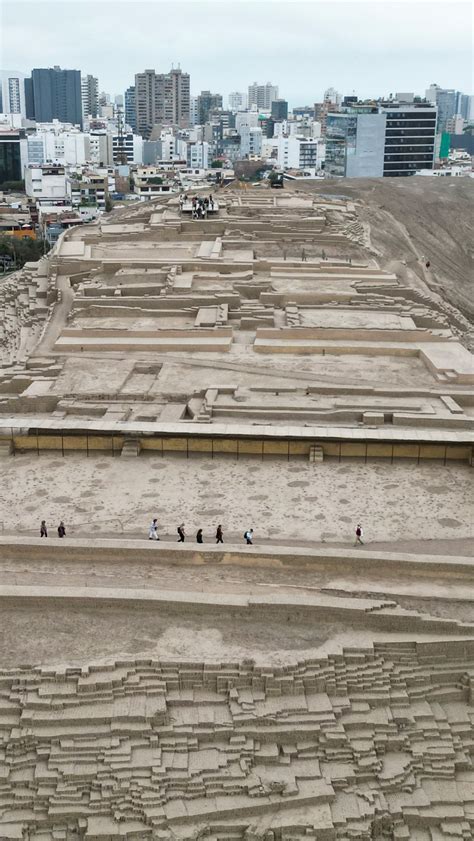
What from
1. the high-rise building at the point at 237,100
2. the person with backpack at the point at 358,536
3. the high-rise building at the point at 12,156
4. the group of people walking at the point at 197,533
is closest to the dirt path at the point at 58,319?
the group of people walking at the point at 197,533

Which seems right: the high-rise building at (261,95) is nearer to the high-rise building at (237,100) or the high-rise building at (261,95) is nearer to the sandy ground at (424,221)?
the high-rise building at (237,100)

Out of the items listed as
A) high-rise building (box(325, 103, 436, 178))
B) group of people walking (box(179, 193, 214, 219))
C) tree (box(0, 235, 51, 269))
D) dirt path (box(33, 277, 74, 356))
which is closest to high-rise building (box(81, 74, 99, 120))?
high-rise building (box(325, 103, 436, 178))

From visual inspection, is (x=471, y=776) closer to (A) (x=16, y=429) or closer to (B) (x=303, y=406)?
(B) (x=303, y=406)

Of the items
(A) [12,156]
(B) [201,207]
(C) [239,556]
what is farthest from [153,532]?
(A) [12,156]

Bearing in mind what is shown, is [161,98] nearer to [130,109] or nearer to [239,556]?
[130,109]

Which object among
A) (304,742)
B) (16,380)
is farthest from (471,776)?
(16,380)
